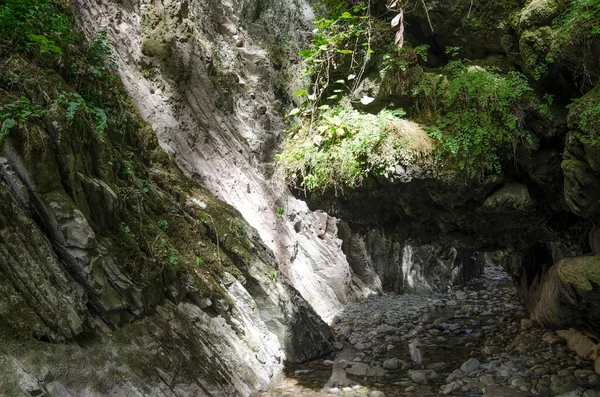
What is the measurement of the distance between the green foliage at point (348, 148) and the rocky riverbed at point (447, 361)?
309cm

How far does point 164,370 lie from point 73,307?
130 centimetres

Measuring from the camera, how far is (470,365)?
6438 mm

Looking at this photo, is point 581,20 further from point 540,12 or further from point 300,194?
point 300,194

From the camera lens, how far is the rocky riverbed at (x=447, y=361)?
Result: 5.72 meters

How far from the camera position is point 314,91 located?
6.50 m

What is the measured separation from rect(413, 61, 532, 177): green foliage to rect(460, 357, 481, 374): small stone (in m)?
3.28

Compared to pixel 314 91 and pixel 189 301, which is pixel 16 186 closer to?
pixel 189 301

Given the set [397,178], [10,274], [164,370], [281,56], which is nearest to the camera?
[10,274]

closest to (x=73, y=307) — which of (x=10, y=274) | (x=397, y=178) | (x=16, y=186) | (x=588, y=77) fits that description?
(x=10, y=274)

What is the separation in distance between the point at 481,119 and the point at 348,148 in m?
1.78

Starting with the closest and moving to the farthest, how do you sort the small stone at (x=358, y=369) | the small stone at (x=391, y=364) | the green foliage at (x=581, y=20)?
the green foliage at (x=581, y=20)
the small stone at (x=358, y=369)
the small stone at (x=391, y=364)

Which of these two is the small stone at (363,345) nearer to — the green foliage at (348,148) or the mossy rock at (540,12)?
the green foliage at (348,148)

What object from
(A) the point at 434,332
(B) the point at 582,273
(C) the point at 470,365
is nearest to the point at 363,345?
(A) the point at 434,332

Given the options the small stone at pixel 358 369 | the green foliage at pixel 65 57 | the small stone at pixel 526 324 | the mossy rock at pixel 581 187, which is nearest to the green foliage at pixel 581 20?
the mossy rock at pixel 581 187
